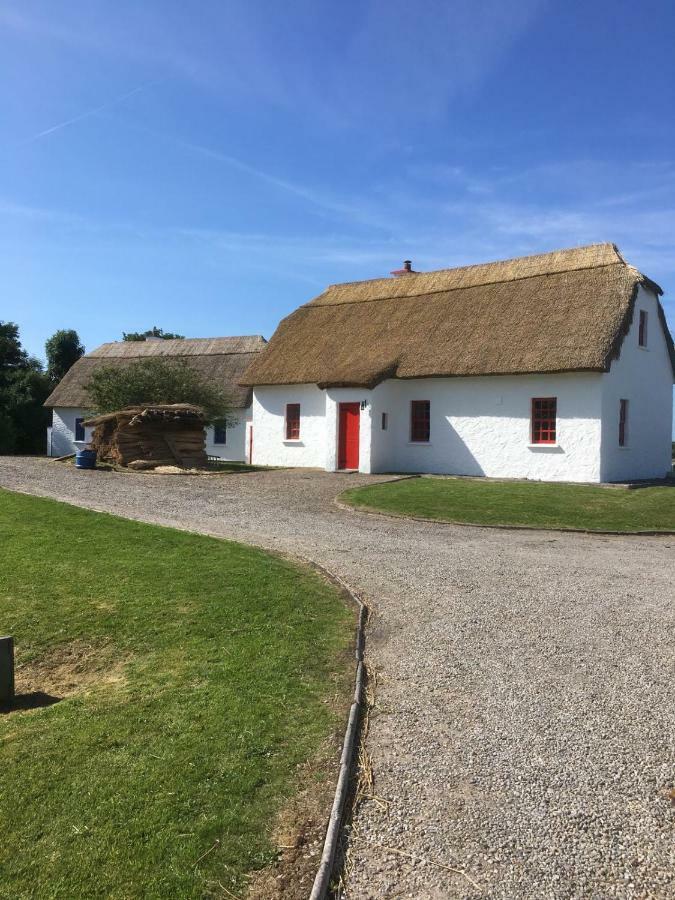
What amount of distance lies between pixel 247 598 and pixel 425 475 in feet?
56.1

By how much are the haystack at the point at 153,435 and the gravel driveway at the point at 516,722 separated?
13.7m

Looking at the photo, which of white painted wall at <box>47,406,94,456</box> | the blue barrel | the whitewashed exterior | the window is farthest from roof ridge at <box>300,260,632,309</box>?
white painted wall at <box>47,406,94,456</box>

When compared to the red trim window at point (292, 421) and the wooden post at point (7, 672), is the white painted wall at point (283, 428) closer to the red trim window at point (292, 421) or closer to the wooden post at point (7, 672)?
the red trim window at point (292, 421)

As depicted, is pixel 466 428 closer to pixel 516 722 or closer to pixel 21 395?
pixel 516 722

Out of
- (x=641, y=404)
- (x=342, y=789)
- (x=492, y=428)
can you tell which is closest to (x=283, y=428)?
(x=492, y=428)

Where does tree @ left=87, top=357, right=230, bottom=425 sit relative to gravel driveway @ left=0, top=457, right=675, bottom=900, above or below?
above

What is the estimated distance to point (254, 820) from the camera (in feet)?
12.9

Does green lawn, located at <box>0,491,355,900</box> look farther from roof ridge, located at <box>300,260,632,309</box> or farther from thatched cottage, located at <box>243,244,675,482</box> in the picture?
roof ridge, located at <box>300,260,632,309</box>

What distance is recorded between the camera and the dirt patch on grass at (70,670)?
6.42m

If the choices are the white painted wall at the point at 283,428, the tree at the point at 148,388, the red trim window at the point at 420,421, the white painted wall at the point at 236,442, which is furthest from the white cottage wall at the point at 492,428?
the white painted wall at the point at 236,442

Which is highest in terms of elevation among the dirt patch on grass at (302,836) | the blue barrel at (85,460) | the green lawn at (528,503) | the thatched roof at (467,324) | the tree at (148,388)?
the thatched roof at (467,324)

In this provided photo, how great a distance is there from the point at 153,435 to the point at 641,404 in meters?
16.9

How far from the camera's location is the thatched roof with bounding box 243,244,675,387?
74.1 ft

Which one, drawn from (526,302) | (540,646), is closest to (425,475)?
(526,302)
